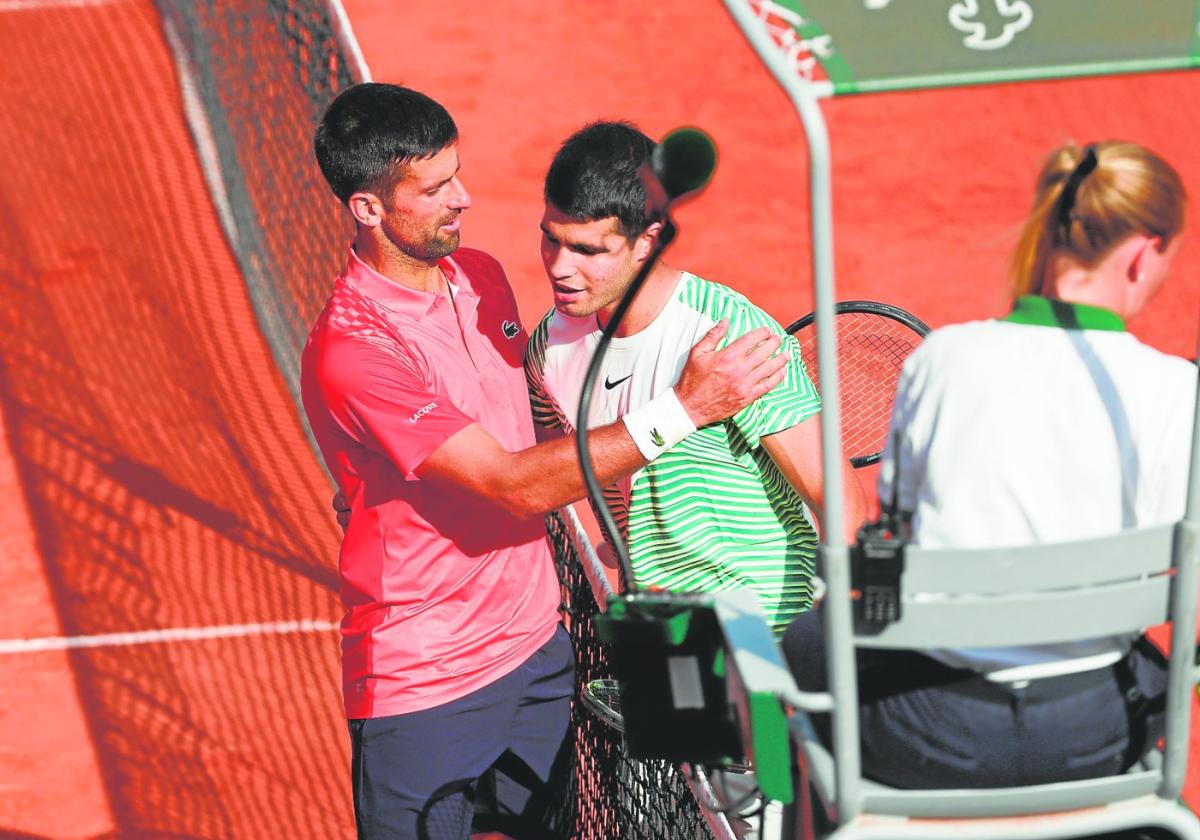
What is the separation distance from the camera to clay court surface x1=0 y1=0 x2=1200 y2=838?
544cm

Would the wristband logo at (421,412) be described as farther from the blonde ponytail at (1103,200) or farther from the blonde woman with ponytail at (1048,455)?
the blonde ponytail at (1103,200)

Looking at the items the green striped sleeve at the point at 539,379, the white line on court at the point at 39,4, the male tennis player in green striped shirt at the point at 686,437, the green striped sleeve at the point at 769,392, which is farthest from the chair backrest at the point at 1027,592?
the white line on court at the point at 39,4

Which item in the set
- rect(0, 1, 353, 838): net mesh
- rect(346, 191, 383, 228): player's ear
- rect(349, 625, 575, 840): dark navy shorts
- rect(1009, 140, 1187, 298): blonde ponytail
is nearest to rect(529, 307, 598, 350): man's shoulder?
rect(346, 191, 383, 228): player's ear

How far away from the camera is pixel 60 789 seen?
5.20 meters

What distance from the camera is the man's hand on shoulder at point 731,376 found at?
2934mm

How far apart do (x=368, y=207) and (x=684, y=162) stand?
1.55 meters

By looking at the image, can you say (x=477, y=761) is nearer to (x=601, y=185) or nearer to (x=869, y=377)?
(x=601, y=185)

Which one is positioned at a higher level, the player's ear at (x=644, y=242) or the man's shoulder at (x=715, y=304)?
the player's ear at (x=644, y=242)

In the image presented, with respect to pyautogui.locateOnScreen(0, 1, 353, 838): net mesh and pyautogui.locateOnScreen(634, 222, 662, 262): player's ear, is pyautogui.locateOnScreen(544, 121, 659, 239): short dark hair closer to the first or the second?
pyautogui.locateOnScreen(634, 222, 662, 262): player's ear

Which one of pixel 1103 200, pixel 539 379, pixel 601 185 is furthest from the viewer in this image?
pixel 539 379

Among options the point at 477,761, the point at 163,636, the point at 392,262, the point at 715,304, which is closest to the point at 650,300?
the point at 715,304

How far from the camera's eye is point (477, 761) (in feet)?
11.4

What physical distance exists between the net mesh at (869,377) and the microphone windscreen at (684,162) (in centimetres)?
194

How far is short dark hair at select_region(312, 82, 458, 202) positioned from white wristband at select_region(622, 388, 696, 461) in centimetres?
99
